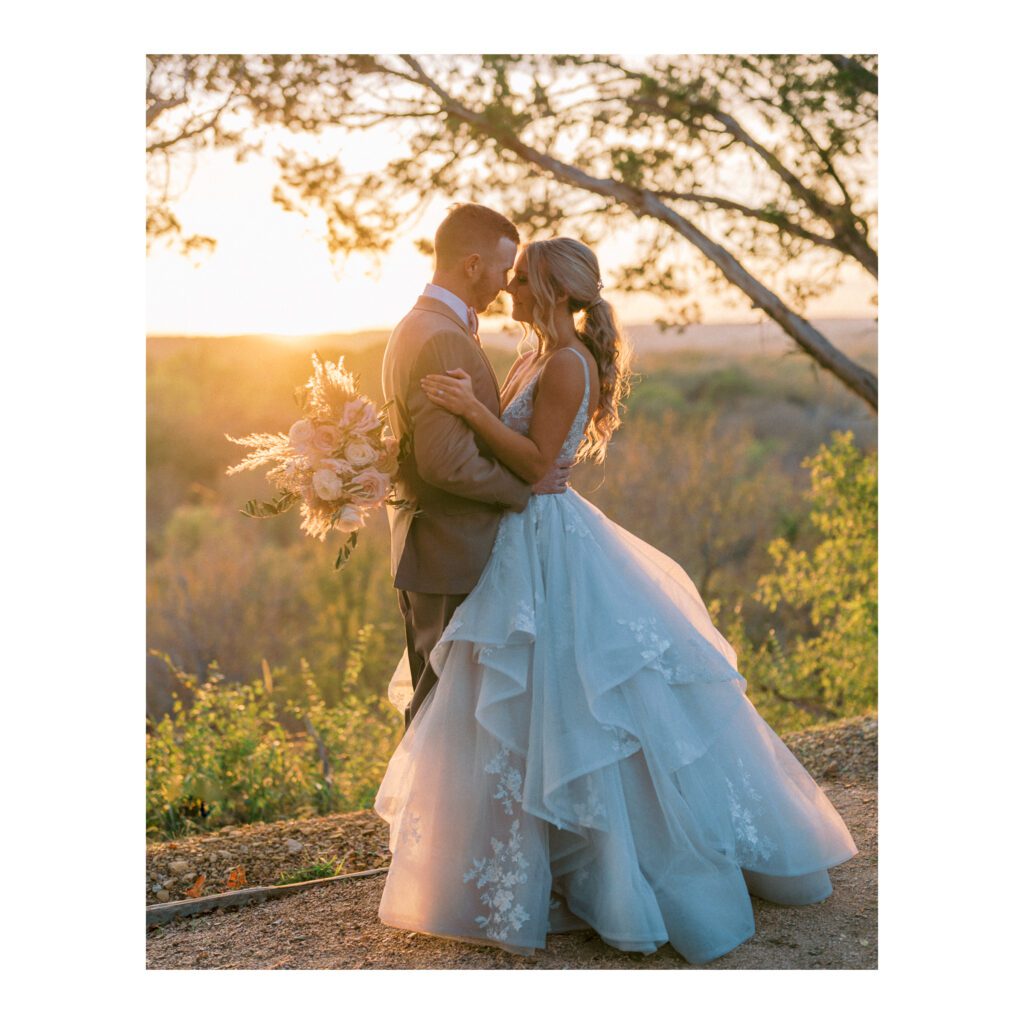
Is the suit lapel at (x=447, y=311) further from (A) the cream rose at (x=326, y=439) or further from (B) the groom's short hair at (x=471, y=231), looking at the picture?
(A) the cream rose at (x=326, y=439)

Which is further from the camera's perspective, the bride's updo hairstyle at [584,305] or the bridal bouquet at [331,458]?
the bride's updo hairstyle at [584,305]

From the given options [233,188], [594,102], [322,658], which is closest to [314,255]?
[233,188]

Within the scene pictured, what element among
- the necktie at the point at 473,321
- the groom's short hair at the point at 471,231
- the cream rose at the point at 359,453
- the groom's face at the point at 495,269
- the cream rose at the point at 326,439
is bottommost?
the cream rose at the point at 359,453

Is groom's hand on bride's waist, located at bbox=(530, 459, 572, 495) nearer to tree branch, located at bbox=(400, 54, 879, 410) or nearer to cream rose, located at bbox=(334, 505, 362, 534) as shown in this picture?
cream rose, located at bbox=(334, 505, 362, 534)

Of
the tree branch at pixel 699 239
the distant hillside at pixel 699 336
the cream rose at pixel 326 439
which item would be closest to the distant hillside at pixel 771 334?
the distant hillside at pixel 699 336

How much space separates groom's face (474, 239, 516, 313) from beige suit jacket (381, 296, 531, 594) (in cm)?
14

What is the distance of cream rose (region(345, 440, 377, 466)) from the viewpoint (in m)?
3.34

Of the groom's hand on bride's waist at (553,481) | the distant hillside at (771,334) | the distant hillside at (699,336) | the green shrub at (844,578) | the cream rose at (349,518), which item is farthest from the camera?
the green shrub at (844,578)

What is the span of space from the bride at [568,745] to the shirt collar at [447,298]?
0.64 ft

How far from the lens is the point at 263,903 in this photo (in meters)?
4.09

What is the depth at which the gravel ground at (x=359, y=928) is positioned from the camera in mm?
3422

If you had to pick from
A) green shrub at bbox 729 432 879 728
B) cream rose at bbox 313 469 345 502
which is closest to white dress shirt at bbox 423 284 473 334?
cream rose at bbox 313 469 345 502
